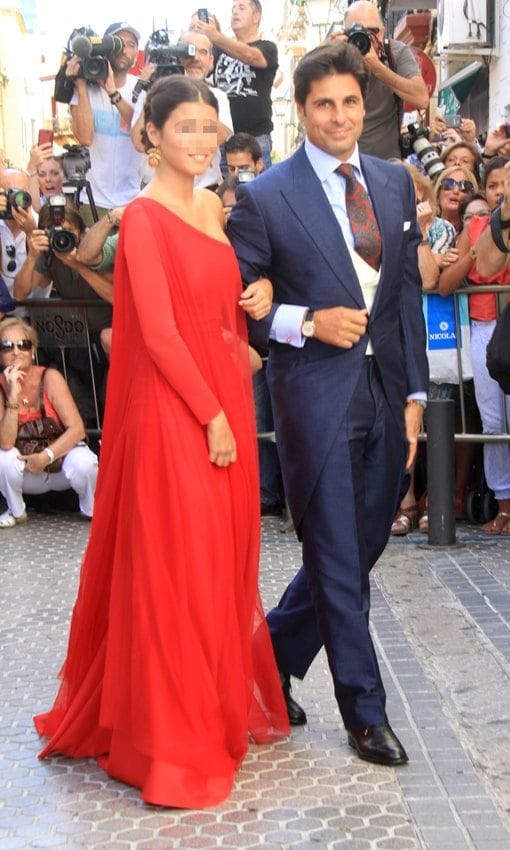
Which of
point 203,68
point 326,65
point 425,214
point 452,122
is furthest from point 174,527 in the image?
point 452,122

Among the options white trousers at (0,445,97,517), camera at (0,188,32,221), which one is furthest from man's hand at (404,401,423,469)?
camera at (0,188,32,221)

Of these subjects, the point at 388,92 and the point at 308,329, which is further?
the point at 388,92

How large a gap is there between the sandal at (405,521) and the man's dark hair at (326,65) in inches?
170

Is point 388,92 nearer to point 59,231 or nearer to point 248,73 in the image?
point 248,73

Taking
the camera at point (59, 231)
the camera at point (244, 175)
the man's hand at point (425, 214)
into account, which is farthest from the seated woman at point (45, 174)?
the man's hand at point (425, 214)

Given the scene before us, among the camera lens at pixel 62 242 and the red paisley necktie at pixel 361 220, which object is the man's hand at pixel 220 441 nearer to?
the red paisley necktie at pixel 361 220

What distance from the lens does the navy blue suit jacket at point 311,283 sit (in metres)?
4.30

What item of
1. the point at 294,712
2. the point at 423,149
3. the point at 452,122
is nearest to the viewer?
the point at 294,712

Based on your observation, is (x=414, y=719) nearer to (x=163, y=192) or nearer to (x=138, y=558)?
(x=138, y=558)

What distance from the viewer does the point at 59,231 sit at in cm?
854

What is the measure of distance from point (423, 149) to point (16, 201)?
2.71 meters

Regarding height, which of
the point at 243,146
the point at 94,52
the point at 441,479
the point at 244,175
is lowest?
the point at 441,479

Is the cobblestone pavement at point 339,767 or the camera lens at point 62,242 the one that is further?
the camera lens at point 62,242

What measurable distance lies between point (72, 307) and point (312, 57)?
532 centimetres
